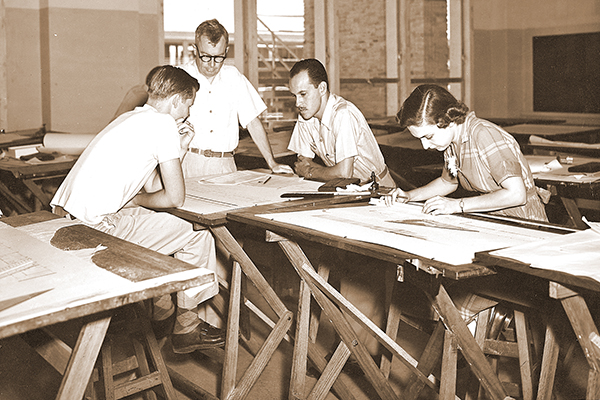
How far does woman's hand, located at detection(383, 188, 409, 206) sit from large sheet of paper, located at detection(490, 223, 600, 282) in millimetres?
905

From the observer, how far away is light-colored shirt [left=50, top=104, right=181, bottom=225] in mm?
2885

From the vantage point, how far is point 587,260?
1.76 metres

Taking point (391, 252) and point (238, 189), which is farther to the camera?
point (238, 189)

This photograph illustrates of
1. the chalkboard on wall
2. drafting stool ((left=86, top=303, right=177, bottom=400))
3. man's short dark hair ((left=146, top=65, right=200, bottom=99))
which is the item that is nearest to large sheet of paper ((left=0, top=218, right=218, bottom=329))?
drafting stool ((left=86, top=303, right=177, bottom=400))

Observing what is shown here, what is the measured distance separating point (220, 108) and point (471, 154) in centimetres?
208

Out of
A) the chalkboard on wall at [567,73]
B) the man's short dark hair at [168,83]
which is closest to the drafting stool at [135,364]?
the man's short dark hair at [168,83]

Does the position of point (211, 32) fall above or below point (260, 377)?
above

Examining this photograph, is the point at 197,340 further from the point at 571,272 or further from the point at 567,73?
the point at 567,73

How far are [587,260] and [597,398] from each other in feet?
1.26

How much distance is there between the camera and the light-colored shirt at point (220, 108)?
432 centimetres

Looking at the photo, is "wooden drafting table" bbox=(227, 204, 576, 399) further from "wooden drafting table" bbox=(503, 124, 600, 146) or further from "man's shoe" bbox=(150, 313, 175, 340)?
"wooden drafting table" bbox=(503, 124, 600, 146)

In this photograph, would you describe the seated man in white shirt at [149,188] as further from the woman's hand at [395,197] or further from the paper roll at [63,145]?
the paper roll at [63,145]

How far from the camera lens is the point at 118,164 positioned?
9.56ft

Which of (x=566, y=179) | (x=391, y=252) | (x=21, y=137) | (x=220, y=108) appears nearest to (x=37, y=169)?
(x=21, y=137)
